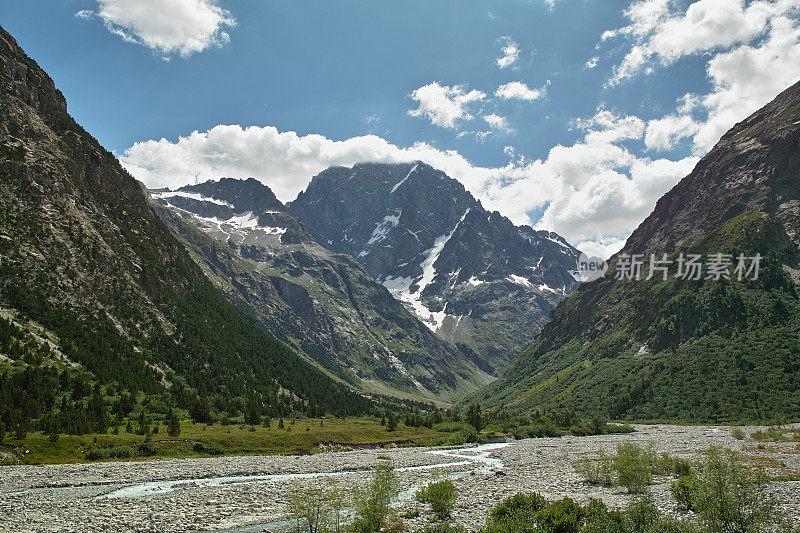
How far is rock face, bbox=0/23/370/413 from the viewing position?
11056cm

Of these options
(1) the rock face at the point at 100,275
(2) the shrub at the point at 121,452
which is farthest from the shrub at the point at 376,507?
(1) the rock face at the point at 100,275

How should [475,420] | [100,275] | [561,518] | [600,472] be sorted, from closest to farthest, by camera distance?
[561,518] → [600,472] → [100,275] → [475,420]

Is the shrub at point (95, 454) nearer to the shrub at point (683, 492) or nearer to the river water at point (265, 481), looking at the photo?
the river water at point (265, 481)

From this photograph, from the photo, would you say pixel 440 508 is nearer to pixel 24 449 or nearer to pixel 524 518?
pixel 524 518

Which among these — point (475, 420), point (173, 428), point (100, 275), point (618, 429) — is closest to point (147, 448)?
point (173, 428)

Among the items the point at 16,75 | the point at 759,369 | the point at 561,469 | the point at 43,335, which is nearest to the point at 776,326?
the point at 759,369

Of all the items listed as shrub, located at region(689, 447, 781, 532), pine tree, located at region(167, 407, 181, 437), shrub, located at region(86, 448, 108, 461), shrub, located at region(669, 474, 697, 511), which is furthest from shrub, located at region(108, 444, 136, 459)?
shrub, located at region(689, 447, 781, 532)

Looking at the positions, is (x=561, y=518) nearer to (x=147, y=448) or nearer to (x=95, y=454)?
(x=95, y=454)

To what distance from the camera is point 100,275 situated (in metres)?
132

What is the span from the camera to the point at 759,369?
481 feet

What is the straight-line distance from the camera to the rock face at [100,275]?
363ft

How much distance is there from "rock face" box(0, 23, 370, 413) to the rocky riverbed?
4272 cm

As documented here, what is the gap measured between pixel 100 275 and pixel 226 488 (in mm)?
107966

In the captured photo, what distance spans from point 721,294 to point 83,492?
21221 cm
